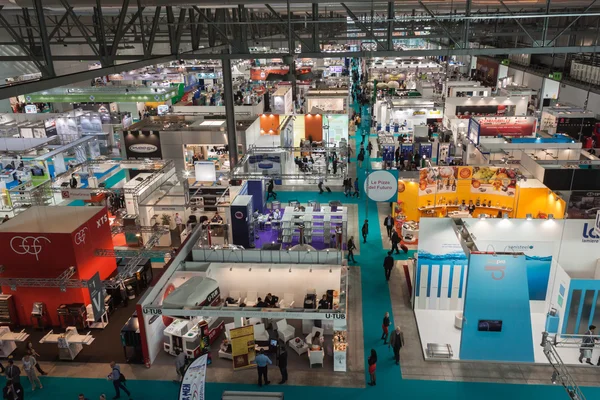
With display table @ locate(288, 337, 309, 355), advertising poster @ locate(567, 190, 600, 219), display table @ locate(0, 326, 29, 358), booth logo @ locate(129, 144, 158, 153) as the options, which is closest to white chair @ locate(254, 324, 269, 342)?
display table @ locate(288, 337, 309, 355)

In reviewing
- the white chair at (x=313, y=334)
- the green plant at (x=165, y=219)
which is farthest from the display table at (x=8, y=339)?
the green plant at (x=165, y=219)

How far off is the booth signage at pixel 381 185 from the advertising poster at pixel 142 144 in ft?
36.6

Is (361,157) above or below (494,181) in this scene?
below

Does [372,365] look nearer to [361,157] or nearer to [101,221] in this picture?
[101,221]

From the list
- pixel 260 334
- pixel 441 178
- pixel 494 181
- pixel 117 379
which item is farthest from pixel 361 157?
pixel 117 379

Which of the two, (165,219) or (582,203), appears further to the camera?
(165,219)

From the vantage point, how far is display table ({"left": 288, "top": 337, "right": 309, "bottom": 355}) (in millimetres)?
9367

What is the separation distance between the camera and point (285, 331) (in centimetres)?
982

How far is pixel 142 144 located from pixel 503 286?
1493cm

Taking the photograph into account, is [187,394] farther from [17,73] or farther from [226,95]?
[17,73]

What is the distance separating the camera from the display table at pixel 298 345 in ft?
30.7

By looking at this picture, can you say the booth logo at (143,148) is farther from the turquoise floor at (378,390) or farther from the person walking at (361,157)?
the turquoise floor at (378,390)

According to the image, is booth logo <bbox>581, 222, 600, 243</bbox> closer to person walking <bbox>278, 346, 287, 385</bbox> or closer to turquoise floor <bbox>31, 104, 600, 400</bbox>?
turquoise floor <bbox>31, 104, 600, 400</bbox>

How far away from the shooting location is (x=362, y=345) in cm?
956
